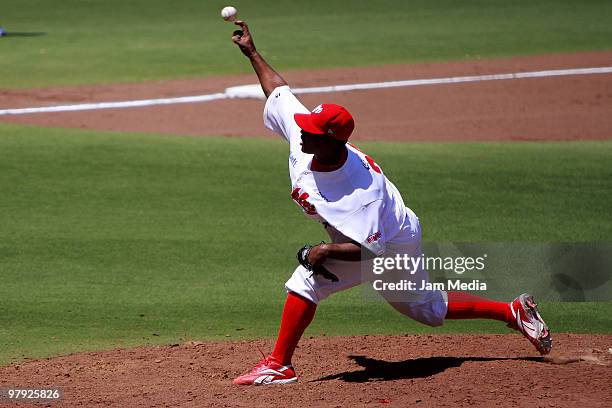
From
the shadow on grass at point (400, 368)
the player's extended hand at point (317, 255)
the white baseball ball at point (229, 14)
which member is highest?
the white baseball ball at point (229, 14)

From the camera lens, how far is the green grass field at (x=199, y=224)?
7.74 metres

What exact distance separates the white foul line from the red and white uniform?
884 cm

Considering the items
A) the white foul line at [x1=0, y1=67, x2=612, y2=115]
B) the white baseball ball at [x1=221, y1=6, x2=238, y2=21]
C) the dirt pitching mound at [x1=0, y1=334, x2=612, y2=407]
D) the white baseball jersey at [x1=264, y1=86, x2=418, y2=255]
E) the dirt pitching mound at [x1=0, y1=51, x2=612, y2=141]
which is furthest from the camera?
the white foul line at [x1=0, y1=67, x2=612, y2=115]

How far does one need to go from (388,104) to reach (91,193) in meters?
5.83

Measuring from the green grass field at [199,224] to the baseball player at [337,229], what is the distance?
137 cm

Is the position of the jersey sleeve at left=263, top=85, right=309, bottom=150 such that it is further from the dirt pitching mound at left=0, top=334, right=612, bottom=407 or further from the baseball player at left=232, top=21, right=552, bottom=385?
the dirt pitching mound at left=0, top=334, right=612, bottom=407

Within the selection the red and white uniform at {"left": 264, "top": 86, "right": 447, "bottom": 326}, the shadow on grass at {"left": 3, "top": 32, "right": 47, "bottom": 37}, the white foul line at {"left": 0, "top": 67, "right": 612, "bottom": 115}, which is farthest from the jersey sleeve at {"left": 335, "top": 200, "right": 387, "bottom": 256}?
the shadow on grass at {"left": 3, "top": 32, "right": 47, "bottom": 37}

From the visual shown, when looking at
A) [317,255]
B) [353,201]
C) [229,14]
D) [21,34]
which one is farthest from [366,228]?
[21,34]

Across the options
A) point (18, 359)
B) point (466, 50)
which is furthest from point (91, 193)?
point (466, 50)

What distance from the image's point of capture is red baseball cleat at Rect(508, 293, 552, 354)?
641 cm

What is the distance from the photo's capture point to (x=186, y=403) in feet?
18.3

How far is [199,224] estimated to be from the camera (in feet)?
32.1

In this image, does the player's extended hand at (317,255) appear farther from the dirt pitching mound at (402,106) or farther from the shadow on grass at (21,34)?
the shadow on grass at (21,34)
